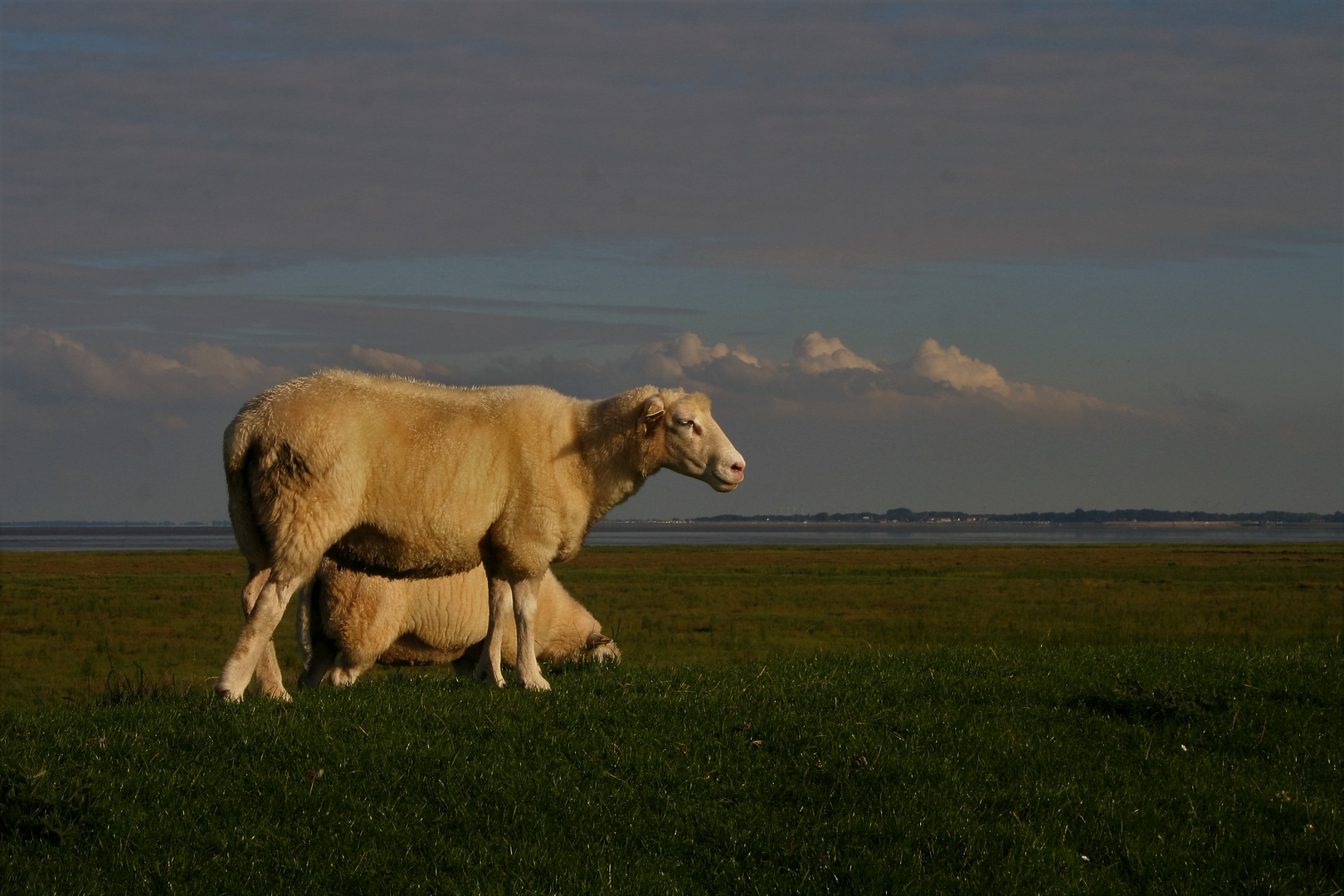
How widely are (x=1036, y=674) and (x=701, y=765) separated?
15.8 feet

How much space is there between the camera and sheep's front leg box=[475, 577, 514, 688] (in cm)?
1084

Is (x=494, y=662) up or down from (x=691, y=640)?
up

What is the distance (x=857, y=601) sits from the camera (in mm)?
40094

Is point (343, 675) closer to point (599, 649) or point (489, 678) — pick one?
point (489, 678)

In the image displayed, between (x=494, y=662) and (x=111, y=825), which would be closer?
(x=111, y=825)

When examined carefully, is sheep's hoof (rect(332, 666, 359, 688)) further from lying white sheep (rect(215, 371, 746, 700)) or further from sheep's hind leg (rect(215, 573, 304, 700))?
sheep's hind leg (rect(215, 573, 304, 700))

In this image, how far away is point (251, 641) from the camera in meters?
9.19

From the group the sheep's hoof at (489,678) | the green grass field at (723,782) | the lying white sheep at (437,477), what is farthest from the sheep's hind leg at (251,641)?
the sheep's hoof at (489,678)

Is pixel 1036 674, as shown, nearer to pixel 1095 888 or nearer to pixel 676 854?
pixel 1095 888

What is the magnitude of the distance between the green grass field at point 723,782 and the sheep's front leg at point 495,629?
42 cm

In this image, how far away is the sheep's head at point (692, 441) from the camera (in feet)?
35.1

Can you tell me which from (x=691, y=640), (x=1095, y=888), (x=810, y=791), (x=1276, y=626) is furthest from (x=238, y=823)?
(x=1276, y=626)

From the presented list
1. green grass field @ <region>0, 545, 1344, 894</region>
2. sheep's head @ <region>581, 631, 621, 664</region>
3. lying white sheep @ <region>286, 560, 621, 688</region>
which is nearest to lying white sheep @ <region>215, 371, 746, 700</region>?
green grass field @ <region>0, 545, 1344, 894</region>

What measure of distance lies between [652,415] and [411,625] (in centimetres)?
454
